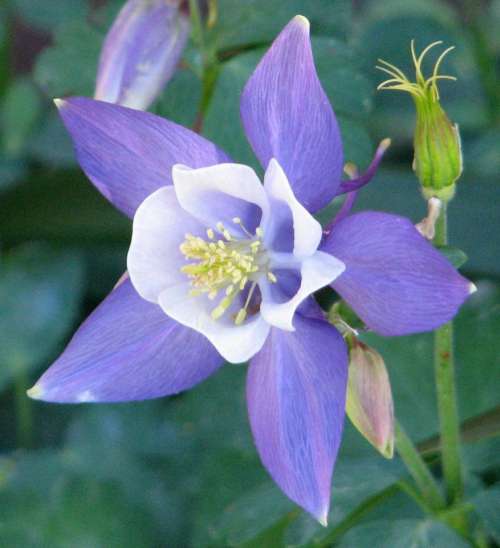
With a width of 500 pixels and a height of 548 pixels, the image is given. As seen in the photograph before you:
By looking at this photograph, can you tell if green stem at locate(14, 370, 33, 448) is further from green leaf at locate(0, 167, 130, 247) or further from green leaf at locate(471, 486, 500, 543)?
green leaf at locate(471, 486, 500, 543)

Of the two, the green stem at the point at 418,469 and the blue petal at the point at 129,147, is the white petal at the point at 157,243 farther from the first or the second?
the green stem at the point at 418,469

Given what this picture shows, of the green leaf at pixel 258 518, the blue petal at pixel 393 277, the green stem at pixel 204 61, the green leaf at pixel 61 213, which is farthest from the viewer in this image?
the green leaf at pixel 61 213

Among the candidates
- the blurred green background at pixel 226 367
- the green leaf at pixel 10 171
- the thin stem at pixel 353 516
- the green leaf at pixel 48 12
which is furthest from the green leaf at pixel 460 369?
the green leaf at pixel 48 12

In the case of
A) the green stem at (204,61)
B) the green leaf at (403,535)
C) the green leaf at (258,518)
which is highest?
the green stem at (204,61)

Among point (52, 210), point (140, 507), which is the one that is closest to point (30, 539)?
point (140, 507)

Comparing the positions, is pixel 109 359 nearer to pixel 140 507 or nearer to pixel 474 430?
pixel 474 430

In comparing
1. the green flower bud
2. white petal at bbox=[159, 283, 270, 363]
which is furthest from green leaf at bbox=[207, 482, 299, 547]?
the green flower bud

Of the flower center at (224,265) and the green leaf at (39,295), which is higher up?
the flower center at (224,265)

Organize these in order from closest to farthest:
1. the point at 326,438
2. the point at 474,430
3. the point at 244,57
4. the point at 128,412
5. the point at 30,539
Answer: the point at 326,438 → the point at 474,430 → the point at 244,57 → the point at 30,539 → the point at 128,412
